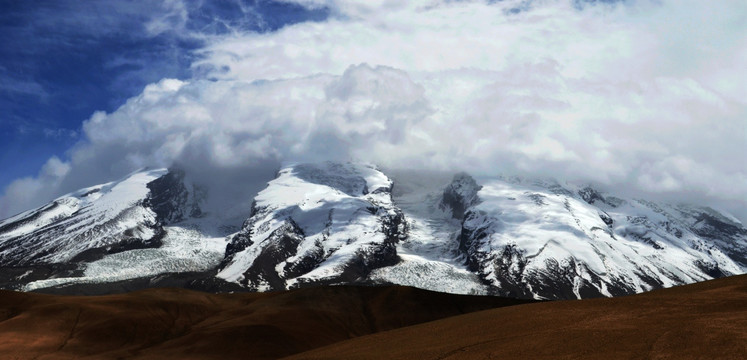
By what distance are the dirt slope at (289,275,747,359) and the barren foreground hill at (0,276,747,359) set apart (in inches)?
5.7

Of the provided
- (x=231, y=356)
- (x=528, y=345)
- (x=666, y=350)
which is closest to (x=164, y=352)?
(x=231, y=356)

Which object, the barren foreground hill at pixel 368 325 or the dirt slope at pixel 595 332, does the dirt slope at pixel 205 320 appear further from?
the dirt slope at pixel 595 332

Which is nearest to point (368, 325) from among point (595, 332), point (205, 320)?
point (205, 320)

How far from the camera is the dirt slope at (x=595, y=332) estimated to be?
5138cm

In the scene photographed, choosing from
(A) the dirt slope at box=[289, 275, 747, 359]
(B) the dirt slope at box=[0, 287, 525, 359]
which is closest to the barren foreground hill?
(A) the dirt slope at box=[289, 275, 747, 359]

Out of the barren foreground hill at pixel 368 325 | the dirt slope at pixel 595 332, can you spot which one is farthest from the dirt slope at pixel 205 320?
the dirt slope at pixel 595 332

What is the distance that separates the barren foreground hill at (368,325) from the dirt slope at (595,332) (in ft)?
0.47

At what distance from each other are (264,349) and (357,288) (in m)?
51.4

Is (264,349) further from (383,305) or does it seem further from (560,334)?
(560,334)

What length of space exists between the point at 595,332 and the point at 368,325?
3742 inches

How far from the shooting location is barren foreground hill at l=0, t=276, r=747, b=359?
181 ft

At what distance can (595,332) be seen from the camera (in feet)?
191

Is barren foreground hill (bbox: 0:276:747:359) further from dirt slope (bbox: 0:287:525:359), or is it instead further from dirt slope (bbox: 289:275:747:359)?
dirt slope (bbox: 0:287:525:359)

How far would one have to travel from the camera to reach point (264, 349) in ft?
394
